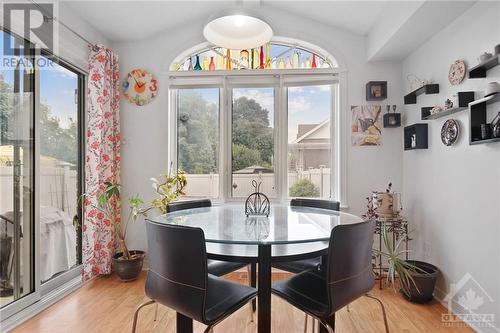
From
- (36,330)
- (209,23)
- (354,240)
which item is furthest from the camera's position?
(36,330)

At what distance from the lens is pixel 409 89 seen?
311cm

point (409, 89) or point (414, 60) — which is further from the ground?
point (414, 60)

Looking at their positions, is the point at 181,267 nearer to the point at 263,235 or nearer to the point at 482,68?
the point at 263,235

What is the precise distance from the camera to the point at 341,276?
141cm

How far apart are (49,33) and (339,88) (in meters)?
2.88

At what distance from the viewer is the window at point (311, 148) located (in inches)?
137

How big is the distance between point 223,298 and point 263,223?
54 centimetres

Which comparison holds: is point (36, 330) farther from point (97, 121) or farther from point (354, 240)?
point (354, 240)

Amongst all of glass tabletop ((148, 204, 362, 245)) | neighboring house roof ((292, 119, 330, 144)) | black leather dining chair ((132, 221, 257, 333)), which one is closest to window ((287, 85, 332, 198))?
neighboring house roof ((292, 119, 330, 144))

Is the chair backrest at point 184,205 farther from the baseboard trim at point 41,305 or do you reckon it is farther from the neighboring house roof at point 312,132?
the neighboring house roof at point 312,132

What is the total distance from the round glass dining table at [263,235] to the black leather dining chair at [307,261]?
13 cm

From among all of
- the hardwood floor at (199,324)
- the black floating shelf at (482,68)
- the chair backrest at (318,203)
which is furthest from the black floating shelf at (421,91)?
the hardwood floor at (199,324)

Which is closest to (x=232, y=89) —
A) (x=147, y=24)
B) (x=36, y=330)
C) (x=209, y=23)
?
(x=147, y=24)

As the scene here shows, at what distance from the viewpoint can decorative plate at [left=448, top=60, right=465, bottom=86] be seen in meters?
2.26
